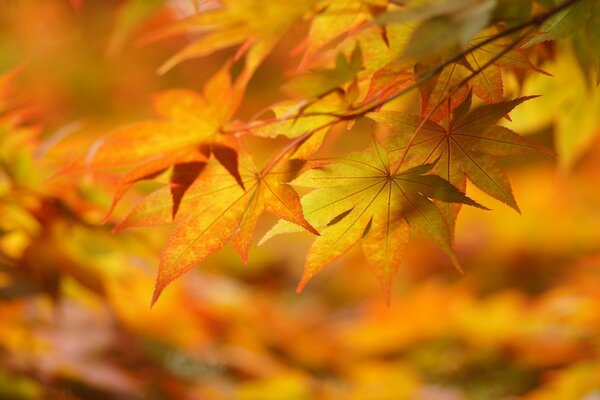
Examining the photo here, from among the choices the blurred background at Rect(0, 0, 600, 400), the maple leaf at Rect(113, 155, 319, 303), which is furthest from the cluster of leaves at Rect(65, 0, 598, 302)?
the blurred background at Rect(0, 0, 600, 400)

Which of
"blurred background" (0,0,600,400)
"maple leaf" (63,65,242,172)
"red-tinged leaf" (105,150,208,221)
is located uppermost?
"blurred background" (0,0,600,400)

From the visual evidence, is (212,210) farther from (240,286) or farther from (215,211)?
(240,286)

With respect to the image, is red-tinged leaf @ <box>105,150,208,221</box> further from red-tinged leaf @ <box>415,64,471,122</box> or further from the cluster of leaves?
red-tinged leaf @ <box>415,64,471,122</box>

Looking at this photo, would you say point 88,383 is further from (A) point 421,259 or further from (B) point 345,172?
(A) point 421,259

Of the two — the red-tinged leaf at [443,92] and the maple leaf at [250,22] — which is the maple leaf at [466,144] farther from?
the maple leaf at [250,22]

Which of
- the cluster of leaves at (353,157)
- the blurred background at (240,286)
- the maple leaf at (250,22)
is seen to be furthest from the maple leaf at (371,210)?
the blurred background at (240,286)
